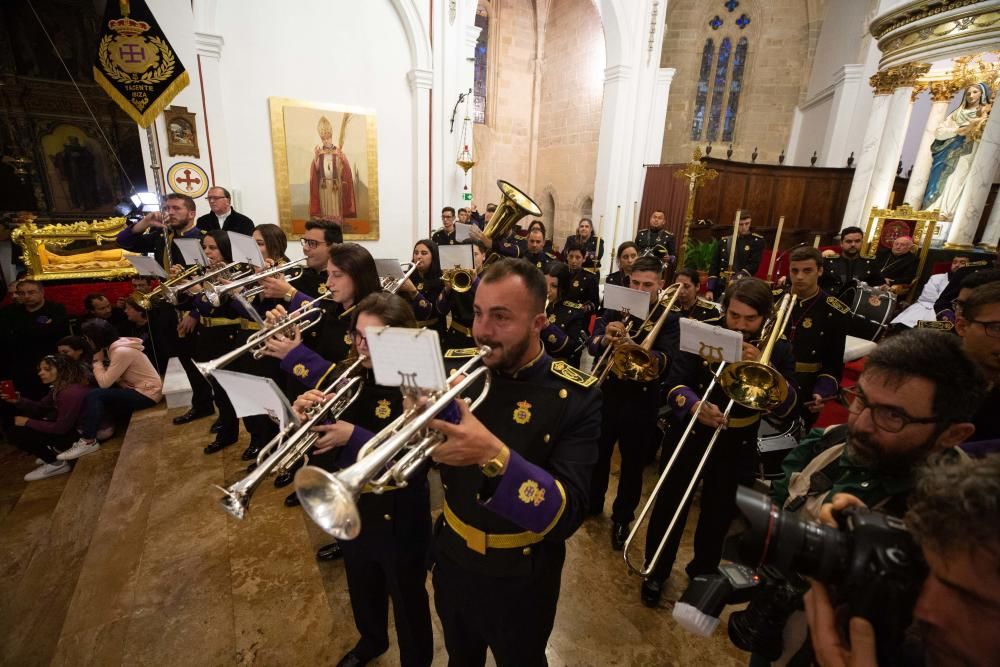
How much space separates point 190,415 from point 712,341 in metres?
5.84

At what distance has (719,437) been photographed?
2916mm

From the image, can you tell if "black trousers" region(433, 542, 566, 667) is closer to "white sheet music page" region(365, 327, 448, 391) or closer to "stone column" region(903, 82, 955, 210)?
"white sheet music page" region(365, 327, 448, 391)

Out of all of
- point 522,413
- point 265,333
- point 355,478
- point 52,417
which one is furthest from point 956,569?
point 52,417

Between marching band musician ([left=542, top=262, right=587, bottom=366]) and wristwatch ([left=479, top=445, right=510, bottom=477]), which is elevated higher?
wristwatch ([left=479, top=445, right=510, bottom=477])

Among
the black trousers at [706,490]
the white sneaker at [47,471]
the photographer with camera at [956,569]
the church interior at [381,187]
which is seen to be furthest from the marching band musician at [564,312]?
the white sneaker at [47,471]

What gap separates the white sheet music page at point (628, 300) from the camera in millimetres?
3479

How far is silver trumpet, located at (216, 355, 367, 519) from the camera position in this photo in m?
1.62

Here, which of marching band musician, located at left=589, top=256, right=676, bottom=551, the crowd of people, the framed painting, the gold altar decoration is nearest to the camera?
the crowd of people

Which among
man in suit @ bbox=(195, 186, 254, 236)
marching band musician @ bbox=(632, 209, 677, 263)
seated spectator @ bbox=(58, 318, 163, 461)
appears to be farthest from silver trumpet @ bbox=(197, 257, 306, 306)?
marching band musician @ bbox=(632, 209, 677, 263)

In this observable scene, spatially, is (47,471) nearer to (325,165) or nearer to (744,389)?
(325,165)

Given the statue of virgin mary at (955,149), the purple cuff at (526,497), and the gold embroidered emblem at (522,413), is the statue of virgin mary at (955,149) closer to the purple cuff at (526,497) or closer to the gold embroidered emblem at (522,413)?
the gold embroidered emblem at (522,413)

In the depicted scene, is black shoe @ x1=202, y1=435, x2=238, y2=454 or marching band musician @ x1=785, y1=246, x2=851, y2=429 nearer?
marching band musician @ x1=785, y1=246, x2=851, y2=429

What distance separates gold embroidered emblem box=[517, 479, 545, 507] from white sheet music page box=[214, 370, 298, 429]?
93cm

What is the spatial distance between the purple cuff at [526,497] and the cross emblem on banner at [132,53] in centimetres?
707
